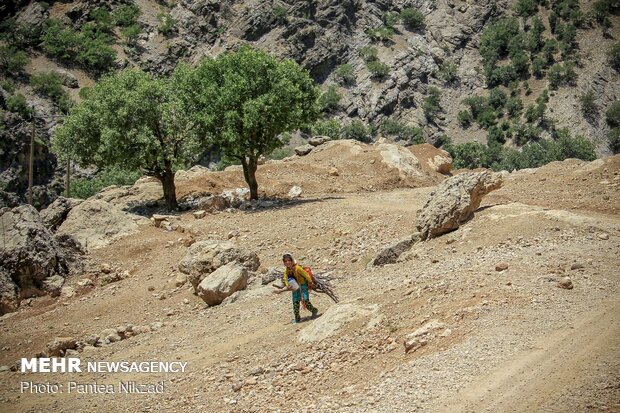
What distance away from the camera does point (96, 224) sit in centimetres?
2458

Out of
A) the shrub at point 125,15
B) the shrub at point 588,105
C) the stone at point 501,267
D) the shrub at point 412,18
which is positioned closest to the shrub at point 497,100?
the shrub at point 588,105

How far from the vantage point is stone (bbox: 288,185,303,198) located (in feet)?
101

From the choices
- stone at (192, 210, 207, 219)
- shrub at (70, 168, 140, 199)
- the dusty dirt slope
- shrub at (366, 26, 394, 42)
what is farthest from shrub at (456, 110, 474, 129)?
the dusty dirt slope

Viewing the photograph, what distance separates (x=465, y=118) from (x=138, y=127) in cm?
6277

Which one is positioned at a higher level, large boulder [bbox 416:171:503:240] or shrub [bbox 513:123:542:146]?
large boulder [bbox 416:171:503:240]

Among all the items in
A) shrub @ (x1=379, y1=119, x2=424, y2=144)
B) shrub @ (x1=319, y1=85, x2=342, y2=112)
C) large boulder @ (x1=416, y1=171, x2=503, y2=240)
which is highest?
shrub @ (x1=319, y1=85, x2=342, y2=112)

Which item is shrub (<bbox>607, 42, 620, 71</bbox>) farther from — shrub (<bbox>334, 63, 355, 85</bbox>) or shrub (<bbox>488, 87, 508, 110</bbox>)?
shrub (<bbox>334, 63, 355, 85</bbox>)

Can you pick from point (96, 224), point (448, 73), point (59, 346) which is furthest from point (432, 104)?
point (59, 346)

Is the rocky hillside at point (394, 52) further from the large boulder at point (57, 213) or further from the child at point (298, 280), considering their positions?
the child at point (298, 280)

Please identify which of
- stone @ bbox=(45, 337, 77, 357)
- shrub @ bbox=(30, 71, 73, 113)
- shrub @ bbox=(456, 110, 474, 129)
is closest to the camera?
stone @ bbox=(45, 337, 77, 357)

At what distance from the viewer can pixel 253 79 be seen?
27797 mm

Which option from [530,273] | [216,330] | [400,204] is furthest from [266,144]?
[530,273]

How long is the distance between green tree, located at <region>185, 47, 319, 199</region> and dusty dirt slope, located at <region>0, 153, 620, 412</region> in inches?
276

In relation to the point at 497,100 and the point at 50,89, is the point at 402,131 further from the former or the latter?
the point at 50,89
